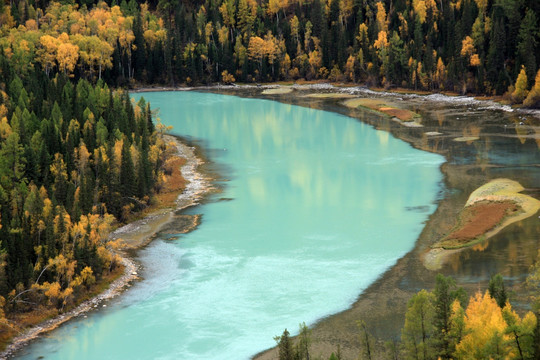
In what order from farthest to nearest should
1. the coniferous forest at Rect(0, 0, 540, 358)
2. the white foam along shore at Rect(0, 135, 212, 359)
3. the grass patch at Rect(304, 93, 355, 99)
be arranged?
the grass patch at Rect(304, 93, 355, 99), the coniferous forest at Rect(0, 0, 540, 358), the white foam along shore at Rect(0, 135, 212, 359)

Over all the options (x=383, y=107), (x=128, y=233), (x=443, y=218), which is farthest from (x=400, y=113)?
(x=128, y=233)

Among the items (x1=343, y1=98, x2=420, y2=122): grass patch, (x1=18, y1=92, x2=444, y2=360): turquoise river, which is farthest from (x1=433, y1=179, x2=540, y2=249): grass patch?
(x1=343, y1=98, x2=420, y2=122): grass patch

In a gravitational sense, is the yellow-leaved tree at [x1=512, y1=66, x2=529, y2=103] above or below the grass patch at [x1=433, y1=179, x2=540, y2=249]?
above

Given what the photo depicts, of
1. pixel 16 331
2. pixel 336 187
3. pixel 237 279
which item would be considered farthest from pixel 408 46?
pixel 16 331

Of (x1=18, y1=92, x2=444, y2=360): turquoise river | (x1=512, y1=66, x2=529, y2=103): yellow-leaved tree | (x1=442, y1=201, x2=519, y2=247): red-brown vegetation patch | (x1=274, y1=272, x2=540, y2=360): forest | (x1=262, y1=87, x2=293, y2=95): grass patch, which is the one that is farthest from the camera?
(x1=262, y1=87, x2=293, y2=95): grass patch

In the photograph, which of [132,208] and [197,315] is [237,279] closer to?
[197,315]

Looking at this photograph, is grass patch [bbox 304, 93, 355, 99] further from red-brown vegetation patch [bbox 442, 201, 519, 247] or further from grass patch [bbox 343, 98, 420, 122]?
red-brown vegetation patch [bbox 442, 201, 519, 247]
